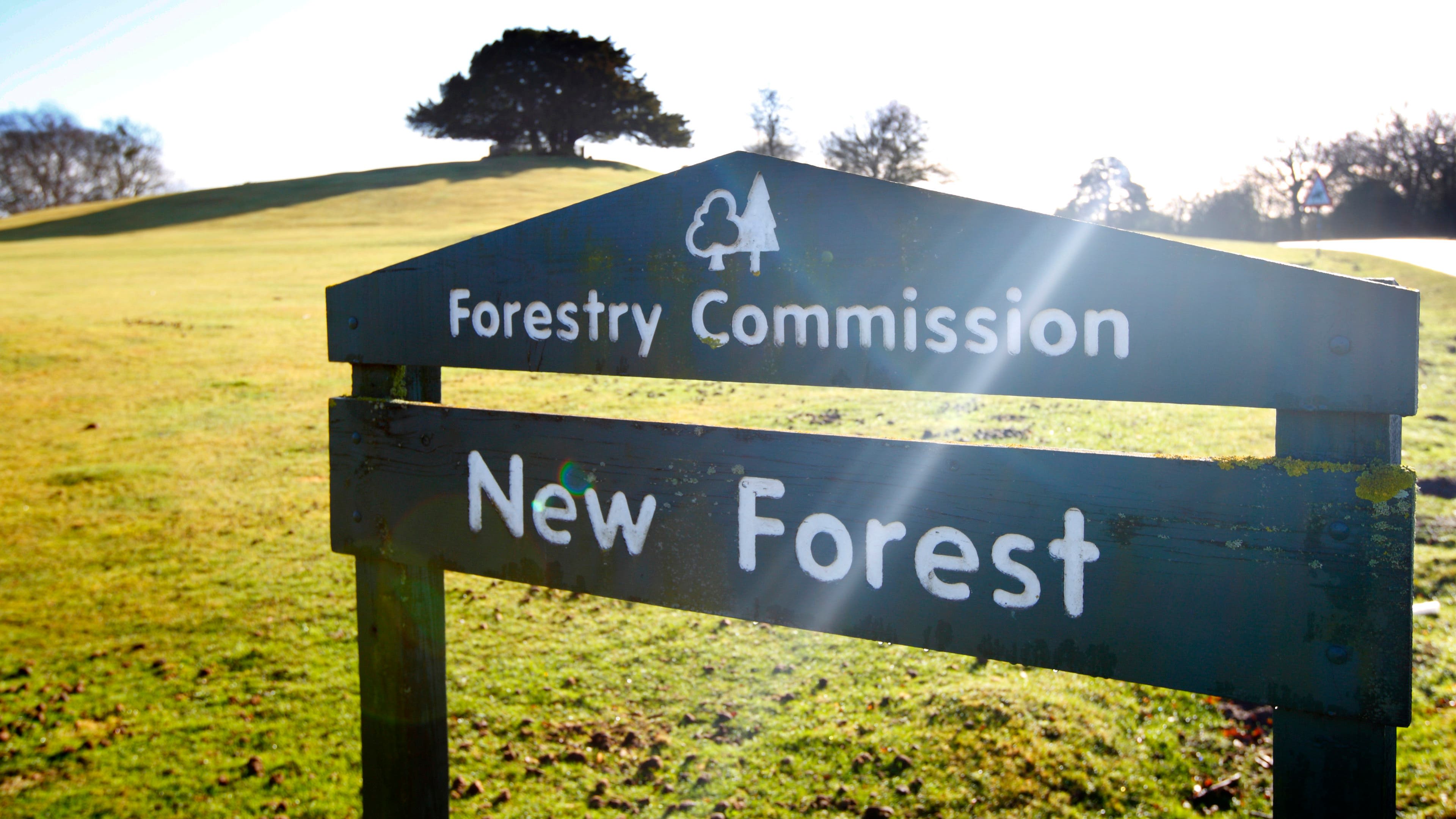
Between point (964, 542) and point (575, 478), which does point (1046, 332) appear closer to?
point (964, 542)

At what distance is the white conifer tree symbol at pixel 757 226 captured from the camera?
171 centimetres

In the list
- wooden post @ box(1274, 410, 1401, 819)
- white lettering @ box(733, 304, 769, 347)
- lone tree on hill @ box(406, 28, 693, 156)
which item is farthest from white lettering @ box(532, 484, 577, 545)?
lone tree on hill @ box(406, 28, 693, 156)

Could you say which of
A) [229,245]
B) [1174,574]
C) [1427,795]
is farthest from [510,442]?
[229,245]

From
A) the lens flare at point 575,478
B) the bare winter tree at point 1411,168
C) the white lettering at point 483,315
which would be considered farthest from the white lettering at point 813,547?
the bare winter tree at point 1411,168

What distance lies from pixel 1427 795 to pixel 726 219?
Result: 10.9 ft

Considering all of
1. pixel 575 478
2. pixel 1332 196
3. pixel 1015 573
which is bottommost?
pixel 1015 573

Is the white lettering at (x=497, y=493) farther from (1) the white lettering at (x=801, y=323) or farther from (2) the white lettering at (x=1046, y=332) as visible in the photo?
(2) the white lettering at (x=1046, y=332)

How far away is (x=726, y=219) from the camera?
5.75 ft

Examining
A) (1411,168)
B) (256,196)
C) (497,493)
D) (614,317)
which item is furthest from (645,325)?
(256,196)

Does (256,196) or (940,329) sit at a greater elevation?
(256,196)

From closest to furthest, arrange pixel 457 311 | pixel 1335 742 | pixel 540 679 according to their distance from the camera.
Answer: pixel 1335 742 → pixel 457 311 → pixel 540 679

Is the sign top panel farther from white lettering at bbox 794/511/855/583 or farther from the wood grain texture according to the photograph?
the wood grain texture

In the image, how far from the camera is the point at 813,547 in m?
1.67

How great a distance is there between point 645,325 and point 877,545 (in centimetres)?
67
